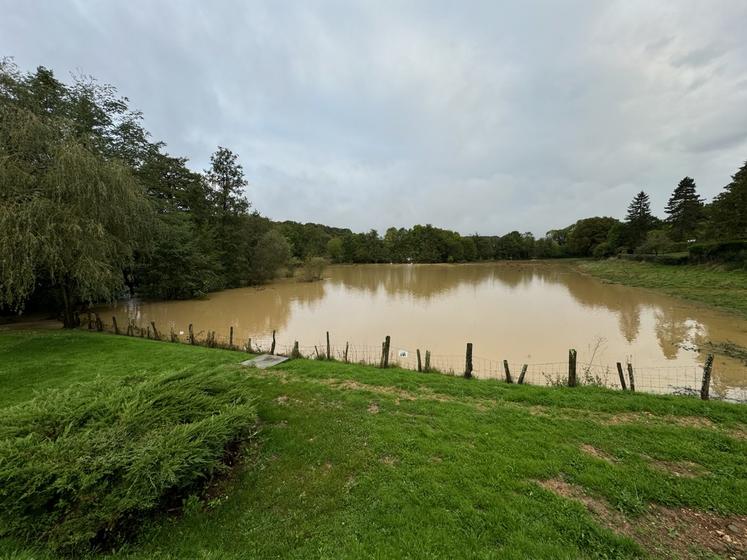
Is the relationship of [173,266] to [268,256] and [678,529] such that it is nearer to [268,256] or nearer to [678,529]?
[268,256]

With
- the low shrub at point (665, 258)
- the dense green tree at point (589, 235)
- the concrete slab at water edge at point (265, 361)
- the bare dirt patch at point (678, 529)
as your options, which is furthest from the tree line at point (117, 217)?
the bare dirt patch at point (678, 529)

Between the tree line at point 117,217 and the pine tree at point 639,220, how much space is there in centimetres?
16

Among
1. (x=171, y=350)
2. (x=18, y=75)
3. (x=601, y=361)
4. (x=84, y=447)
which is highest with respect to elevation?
(x=18, y=75)

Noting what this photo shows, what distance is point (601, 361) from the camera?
10.2m

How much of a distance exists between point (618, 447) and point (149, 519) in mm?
5551

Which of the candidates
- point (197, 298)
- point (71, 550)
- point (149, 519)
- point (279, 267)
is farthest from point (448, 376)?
point (279, 267)

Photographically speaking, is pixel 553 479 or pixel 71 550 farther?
pixel 553 479

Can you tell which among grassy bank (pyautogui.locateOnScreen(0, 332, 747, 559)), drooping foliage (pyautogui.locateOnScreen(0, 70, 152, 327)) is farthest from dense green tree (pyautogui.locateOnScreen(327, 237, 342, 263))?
grassy bank (pyautogui.locateOnScreen(0, 332, 747, 559))

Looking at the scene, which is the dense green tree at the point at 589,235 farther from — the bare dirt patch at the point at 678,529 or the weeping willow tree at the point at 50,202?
the weeping willow tree at the point at 50,202

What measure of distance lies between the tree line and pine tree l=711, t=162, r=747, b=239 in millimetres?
124

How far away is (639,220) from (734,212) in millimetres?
20849

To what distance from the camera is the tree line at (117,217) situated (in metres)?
8.75

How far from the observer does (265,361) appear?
8.47 m

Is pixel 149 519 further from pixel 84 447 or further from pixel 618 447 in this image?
pixel 618 447
